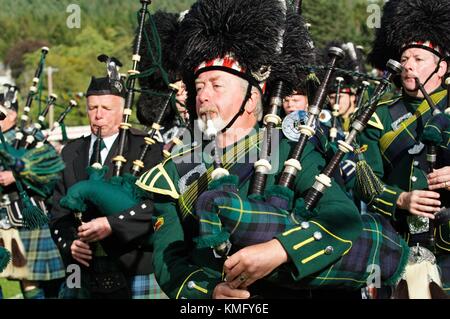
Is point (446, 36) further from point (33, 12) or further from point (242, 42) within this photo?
point (33, 12)

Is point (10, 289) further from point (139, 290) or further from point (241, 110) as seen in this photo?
point (241, 110)

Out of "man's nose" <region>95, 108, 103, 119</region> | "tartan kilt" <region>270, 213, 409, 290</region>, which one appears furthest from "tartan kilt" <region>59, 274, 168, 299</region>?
"tartan kilt" <region>270, 213, 409, 290</region>

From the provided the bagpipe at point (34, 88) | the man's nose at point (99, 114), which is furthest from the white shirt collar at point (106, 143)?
the bagpipe at point (34, 88)

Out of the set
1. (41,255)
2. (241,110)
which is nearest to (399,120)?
(241,110)

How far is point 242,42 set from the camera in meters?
3.80

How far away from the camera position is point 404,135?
17.1ft

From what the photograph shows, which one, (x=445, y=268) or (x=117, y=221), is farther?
(x=117, y=221)

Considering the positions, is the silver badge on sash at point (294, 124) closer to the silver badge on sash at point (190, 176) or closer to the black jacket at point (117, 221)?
the silver badge on sash at point (190, 176)

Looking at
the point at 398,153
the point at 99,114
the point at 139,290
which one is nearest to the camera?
the point at 398,153

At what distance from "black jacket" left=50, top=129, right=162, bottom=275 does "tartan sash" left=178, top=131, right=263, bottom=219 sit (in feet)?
5.75

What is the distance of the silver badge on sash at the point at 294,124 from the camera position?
3.64m

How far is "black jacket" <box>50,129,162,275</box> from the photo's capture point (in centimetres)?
539

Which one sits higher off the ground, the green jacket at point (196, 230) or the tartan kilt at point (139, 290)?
the green jacket at point (196, 230)

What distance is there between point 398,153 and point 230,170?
1887 millimetres
